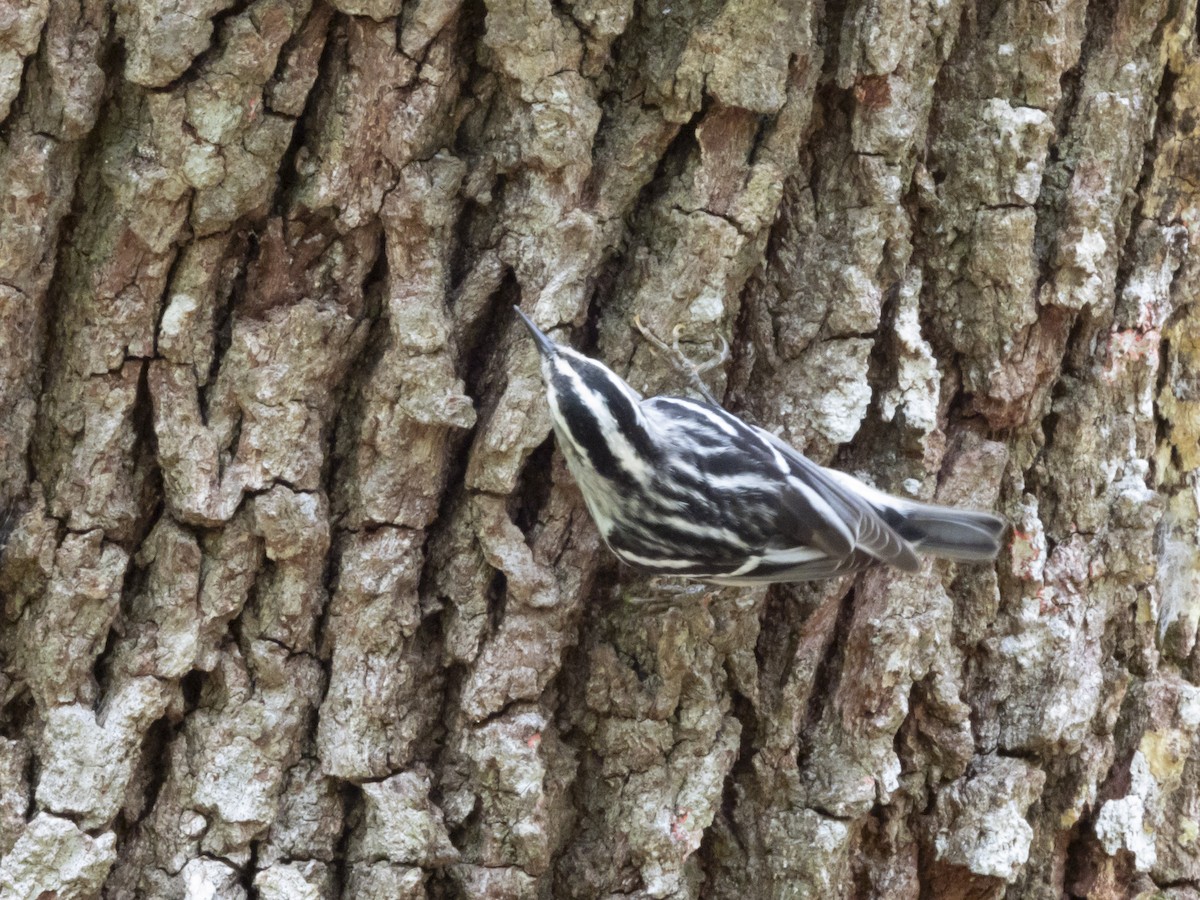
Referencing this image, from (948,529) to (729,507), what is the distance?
0.47 metres

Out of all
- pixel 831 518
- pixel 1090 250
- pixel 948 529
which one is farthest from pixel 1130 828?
pixel 1090 250

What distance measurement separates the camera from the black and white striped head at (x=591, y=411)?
2.30 meters

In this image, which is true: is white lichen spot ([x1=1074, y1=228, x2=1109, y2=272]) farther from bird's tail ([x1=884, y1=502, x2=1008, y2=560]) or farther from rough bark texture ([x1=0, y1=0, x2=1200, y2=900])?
bird's tail ([x1=884, y1=502, x2=1008, y2=560])

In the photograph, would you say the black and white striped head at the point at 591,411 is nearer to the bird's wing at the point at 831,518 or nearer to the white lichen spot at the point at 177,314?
the bird's wing at the point at 831,518

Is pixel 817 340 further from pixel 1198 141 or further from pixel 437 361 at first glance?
pixel 1198 141

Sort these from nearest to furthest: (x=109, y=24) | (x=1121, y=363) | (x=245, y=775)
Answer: (x=109, y=24)
(x=245, y=775)
(x=1121, y=363)

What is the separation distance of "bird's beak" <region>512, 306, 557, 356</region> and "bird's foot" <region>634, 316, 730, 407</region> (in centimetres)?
19

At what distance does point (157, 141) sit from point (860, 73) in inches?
53.6

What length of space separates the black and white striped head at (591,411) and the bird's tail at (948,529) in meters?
0.58

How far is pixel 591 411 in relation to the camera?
7.65 feet

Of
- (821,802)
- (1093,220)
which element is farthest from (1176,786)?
(1093,220)

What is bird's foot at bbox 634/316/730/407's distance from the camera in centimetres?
237

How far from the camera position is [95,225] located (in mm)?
2156

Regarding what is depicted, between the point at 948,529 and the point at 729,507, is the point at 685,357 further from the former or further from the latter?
the point at 948,529
